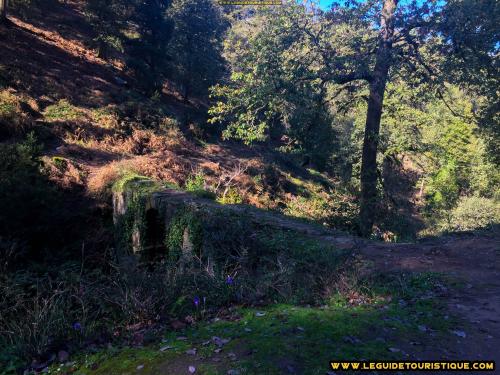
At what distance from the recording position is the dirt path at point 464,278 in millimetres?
3875

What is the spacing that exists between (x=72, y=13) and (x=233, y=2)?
22799 mm

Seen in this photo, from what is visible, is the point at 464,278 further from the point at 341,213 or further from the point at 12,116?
the point at 12,116

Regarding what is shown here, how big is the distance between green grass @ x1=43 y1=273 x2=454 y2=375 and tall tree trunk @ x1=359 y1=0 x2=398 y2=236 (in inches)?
312

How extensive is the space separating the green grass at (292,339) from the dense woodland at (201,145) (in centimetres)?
15

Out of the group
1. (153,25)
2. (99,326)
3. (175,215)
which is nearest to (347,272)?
(99,326)

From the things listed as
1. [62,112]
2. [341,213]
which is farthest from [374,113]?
[62,112]

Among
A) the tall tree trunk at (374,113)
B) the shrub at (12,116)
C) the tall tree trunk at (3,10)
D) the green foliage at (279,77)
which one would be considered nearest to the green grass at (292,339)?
the tall tree trunk at (374,113)

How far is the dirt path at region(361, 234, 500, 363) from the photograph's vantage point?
388 cm

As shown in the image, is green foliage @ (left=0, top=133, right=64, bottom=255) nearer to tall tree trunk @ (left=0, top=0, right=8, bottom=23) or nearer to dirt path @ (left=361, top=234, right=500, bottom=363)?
dirt path @ (left=361, top=234, right=500, bottom=363)

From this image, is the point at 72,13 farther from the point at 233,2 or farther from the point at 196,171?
the point at 233,2

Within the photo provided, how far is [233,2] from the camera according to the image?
1341 cm

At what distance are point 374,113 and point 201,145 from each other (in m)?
15.1

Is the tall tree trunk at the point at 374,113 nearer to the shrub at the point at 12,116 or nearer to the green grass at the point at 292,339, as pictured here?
the green grass at the point at 292,339

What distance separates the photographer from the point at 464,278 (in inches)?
248
